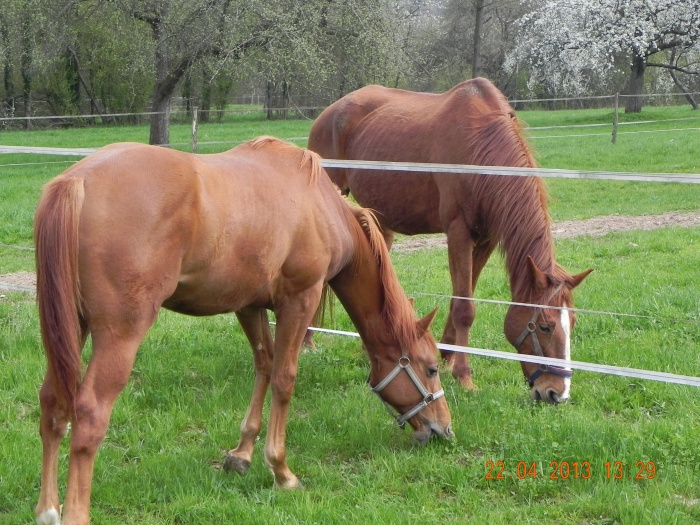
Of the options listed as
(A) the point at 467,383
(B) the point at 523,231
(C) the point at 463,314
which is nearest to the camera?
(B) the point at 523,231

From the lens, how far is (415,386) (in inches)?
162

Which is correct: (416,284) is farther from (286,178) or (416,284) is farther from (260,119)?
(260,119)

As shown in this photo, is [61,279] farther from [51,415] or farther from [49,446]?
[49,446]

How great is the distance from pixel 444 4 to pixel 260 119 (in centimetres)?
1153

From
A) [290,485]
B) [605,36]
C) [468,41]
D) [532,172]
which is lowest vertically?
[290,485]

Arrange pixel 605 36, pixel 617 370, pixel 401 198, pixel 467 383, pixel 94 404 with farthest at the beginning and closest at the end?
pixel 605 36 → pixel 401 198 → pixel 467 383 → pixel 617 370 → pixel 94 404

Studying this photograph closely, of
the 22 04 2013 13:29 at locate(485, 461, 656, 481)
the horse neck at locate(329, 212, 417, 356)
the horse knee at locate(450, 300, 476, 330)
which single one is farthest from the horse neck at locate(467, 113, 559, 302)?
the 22 04 2013 13:29 at locate(485, 461, 656, 481)

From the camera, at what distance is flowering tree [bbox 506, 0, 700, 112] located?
90.8 feet

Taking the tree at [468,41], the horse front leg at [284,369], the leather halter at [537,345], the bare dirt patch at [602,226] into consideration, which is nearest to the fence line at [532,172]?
the leather halter at [537,345]

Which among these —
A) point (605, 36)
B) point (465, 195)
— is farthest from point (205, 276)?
point (605, 36)

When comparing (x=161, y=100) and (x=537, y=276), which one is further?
(x=161, y=100)

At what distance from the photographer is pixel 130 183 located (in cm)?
296

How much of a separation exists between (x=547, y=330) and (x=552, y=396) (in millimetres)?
394

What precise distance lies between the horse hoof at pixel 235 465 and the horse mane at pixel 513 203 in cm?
202
